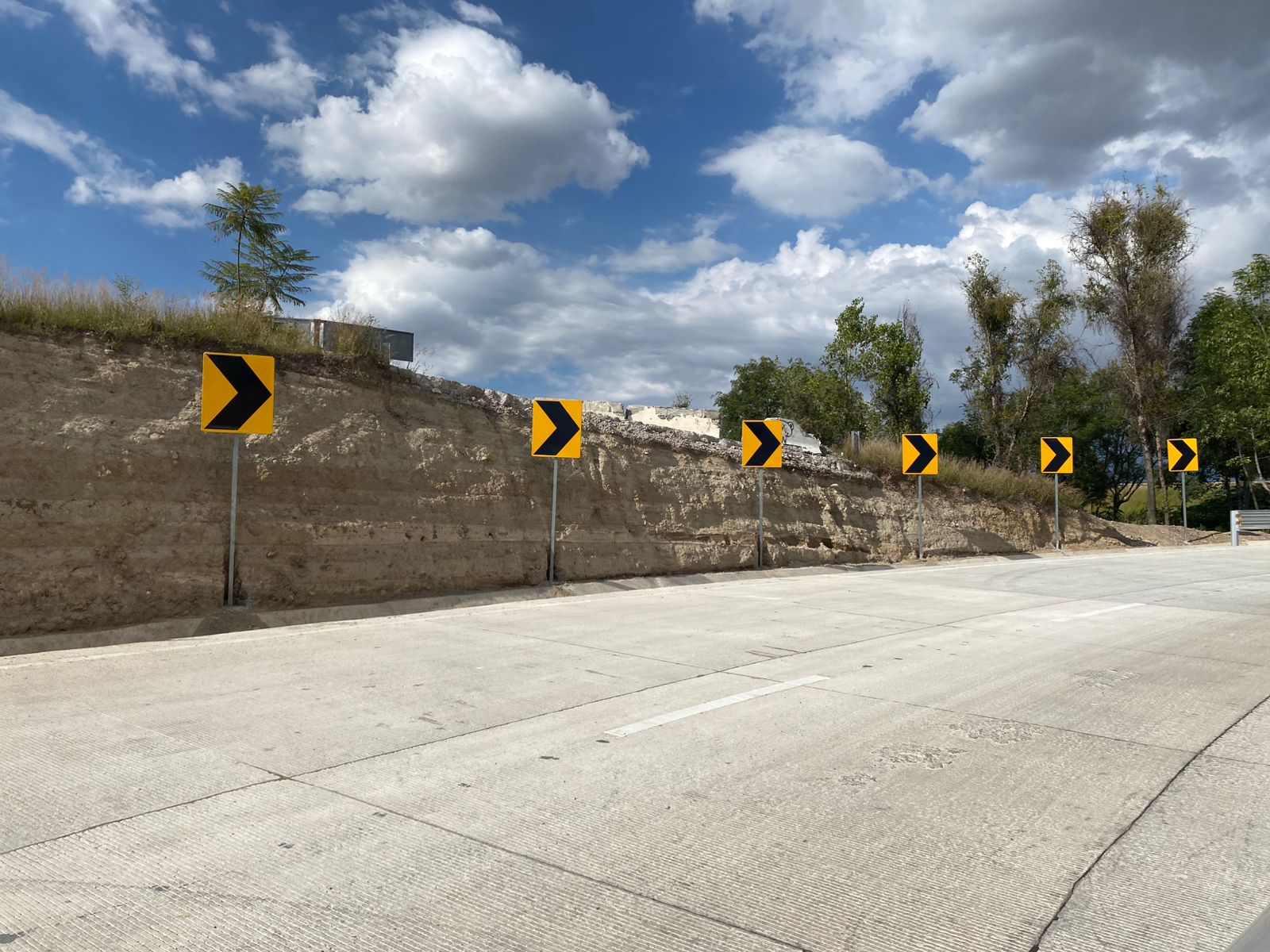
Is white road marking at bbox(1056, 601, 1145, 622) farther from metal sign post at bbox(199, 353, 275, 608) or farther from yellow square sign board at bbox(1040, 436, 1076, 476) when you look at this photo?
yellow square sign board at bbox(1040, 436, 1076, 476)

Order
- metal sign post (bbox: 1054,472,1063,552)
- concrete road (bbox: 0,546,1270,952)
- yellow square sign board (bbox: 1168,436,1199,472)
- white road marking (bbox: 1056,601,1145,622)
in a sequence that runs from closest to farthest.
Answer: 1. concrete road (bbox: 0,546,1270,952)
2. white road marking (bbox: 1056,601,1145,622)
3. metal sign post (bbox: 1054,472,1063,552)
4. yellow square sign board (bbox: 1168,436,1199,472)

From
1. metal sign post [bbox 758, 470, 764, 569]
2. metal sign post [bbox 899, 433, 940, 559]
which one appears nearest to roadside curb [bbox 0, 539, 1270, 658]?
metal sign post [bbox 758, 470, 764, 569]

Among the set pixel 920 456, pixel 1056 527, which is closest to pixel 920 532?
pixel 920 456

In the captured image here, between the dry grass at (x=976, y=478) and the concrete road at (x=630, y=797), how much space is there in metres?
15.1

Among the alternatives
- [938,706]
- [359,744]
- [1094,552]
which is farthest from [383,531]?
[1094,552]

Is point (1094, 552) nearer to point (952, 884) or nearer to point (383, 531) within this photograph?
point (383, 531)

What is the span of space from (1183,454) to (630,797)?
3202 cm

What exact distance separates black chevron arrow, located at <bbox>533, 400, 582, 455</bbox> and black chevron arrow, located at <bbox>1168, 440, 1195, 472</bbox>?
2454cm

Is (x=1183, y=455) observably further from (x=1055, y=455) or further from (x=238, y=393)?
(x=238, y=393)

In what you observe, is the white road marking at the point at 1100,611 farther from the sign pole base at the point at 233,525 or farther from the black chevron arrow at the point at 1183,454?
the black chevron arrow at the point at 1183,454

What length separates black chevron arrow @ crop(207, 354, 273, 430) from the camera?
10.6 metres

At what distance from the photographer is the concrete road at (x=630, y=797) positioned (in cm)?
335

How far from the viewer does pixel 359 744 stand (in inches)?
215

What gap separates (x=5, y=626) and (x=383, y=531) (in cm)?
453
